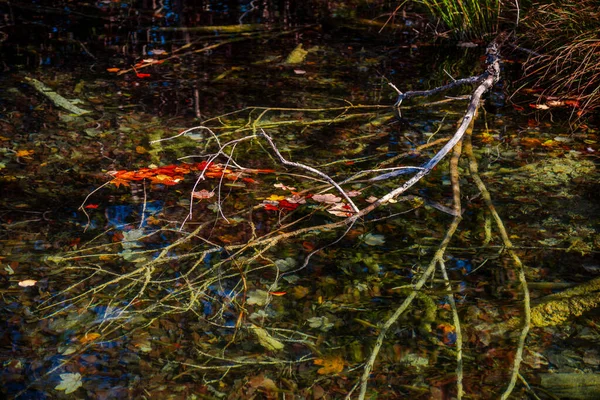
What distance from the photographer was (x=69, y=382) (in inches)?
78.5

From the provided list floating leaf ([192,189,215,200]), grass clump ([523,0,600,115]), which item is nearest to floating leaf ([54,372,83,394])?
floating leaf ([192,189,215,200])

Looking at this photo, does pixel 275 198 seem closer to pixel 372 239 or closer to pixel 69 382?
pixel 372 239

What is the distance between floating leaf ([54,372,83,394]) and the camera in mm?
1969

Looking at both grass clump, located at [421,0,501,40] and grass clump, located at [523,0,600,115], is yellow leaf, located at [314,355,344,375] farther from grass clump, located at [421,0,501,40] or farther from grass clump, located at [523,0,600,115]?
grass clump, located at [421,0,501,40]

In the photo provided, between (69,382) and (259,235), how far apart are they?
106 centimetres

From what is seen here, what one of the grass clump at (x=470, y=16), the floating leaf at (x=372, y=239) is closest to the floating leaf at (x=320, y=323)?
the floating leaf at (x=372, y=239)

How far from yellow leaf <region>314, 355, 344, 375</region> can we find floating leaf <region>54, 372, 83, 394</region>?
28.4 inches

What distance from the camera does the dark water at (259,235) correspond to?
210cm

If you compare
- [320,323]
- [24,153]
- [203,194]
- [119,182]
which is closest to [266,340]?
[320,323]

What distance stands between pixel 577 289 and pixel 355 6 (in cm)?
540

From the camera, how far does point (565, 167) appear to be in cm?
356

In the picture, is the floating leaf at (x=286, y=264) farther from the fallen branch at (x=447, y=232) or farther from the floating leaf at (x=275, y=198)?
the floating leaf at (x=275, y=198)

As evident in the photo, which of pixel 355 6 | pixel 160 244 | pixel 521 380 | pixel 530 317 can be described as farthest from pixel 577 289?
pixel 355 6

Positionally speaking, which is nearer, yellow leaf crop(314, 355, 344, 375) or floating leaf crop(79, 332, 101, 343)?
yellow leaf crop(314, 355, 344, 375)
